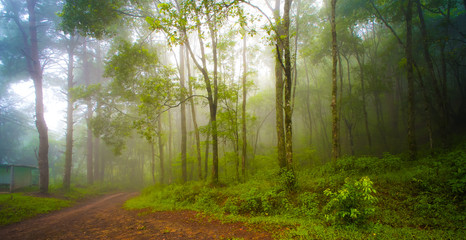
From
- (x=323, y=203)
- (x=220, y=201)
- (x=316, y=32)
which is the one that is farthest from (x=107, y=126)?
(x=316, y=32)

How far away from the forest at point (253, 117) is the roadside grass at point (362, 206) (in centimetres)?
4

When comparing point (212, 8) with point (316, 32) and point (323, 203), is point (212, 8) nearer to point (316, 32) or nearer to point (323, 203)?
point (323, 203)

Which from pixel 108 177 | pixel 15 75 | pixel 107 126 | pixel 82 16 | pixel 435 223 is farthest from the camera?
pixel 108 177

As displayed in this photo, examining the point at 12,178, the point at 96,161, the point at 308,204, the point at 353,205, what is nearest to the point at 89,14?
the point at 12,178

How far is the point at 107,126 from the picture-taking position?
17922 millimetres

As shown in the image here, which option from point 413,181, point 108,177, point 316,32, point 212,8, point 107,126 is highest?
point 316,32

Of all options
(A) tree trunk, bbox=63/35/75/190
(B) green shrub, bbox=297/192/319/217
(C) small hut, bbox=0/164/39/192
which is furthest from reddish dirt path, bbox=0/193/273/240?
(C) small hut, bbox=0/164/39/192

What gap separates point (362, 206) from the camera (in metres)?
4.71

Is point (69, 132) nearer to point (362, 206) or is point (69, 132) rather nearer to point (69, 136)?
point (69, 136)

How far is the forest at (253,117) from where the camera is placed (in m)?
5.44

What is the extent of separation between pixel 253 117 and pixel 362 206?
11337mm

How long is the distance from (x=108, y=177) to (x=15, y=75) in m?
20.4

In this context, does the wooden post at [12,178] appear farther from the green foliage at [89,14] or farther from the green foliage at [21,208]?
the green foliage at [89,14]

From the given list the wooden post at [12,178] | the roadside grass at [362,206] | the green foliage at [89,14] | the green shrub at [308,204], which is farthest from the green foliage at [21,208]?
the green shrub at [308,204]
